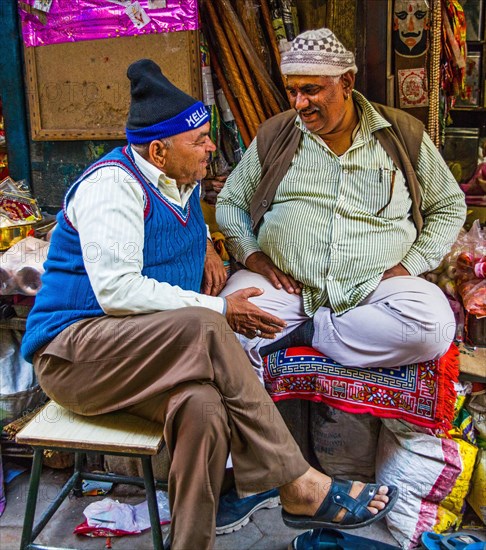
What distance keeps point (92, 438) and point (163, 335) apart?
450mm

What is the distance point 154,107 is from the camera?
2537mm

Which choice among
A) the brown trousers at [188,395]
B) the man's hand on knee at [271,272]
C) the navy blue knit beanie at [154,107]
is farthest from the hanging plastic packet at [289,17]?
the brown trousers at [188,395]

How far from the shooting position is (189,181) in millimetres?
2744

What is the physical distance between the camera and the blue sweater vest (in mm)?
2527

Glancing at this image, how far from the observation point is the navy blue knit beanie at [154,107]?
252 centimetres

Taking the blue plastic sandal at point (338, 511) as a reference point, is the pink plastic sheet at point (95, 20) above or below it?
above

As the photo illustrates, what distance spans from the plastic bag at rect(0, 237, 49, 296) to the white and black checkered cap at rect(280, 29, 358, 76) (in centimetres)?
134

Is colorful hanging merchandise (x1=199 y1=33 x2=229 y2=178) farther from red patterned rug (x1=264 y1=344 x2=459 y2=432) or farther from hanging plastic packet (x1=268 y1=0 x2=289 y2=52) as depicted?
red patterned rug (x1=264 y1=344 x2=459 y2=432)

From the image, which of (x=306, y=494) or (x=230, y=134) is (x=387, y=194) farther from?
(x=306, y=494)

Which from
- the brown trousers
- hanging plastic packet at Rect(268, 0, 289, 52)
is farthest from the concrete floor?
hanging plastic packet at Rect(268, 0, 289, 52)

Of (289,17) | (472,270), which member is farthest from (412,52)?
(472,270)

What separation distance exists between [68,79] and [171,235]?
146 centimetres

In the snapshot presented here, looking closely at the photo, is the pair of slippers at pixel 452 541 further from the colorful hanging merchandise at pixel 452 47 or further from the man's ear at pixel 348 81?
the colorful hanging merchandise at pixel 452 47

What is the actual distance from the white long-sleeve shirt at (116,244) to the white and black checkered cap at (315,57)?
967mm
